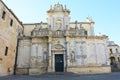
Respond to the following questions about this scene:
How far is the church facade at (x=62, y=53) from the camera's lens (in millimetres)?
19844

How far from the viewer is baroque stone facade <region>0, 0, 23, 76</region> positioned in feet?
54.0

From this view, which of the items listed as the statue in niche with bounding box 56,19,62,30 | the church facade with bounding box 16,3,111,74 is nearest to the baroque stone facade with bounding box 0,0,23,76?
the church facade with bounding box 16,3,111,74

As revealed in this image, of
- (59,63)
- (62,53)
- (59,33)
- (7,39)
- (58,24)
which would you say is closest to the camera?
(7,39)

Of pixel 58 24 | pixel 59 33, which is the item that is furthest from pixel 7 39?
pixel 58 24

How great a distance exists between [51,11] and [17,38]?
741 cm

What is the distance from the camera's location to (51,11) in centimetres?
2362

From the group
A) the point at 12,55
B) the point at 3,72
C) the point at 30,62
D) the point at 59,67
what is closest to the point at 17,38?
the point at 12,55

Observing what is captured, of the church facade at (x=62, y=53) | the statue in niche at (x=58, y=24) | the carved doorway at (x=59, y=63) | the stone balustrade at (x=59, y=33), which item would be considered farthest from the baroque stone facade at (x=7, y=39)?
the statue in niche at (x=58, y=24)

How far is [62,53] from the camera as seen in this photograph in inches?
811

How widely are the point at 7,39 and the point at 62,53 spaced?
8.11 meters

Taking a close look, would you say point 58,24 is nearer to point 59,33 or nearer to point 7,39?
point 59,33

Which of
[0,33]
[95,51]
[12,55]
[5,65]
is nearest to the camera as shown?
[0,33]

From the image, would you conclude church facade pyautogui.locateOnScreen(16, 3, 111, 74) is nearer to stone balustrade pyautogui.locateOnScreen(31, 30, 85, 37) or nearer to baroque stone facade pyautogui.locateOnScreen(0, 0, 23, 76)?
stone balustrade pyautogui.locateOnScreen(31, 30, 85, 37)

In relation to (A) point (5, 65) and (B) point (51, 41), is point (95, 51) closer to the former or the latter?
(B) point (51, 41)
